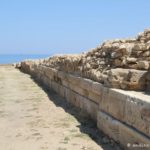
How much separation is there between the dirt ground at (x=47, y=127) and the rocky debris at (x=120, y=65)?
1.06 m

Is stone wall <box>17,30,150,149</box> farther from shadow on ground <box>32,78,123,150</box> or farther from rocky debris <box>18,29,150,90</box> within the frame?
shadow on ground <box>32,78,123,150</box>

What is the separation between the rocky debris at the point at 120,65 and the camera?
22.5 feet

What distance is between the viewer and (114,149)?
6.37 metres

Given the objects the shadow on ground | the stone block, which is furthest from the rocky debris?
the shadow on ground

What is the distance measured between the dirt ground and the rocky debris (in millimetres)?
1065

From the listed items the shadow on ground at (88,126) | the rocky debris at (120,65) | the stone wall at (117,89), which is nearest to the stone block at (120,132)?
the stone wall at (117,89)

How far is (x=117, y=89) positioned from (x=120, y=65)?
1151 mm

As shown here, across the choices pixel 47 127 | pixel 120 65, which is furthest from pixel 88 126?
pixel 120 65

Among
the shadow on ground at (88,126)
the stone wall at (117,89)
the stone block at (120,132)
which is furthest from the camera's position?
the shadow on ground at (88,126)

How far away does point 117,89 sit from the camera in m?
6.96

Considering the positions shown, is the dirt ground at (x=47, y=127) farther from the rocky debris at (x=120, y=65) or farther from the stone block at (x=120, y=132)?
the rocky debris at (x=120, y=65)

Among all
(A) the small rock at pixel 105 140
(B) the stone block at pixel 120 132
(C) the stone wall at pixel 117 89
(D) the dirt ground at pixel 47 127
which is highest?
(C) the stone wall at pixel 117 89

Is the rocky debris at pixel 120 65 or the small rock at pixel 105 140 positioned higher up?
the rocky debris at pixel 120 65

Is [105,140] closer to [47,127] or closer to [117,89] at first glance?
[117,89]
